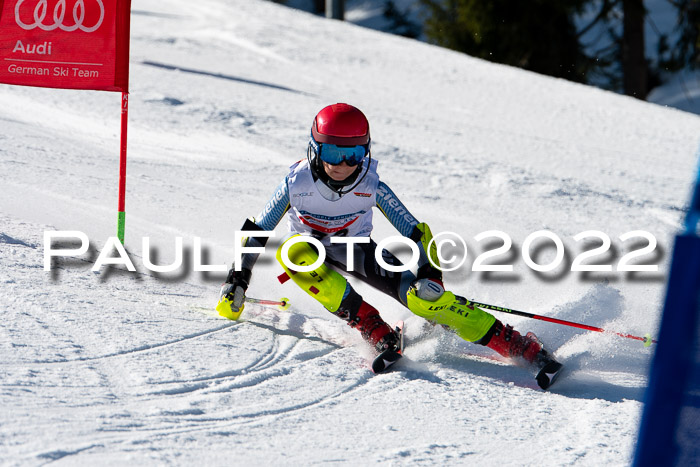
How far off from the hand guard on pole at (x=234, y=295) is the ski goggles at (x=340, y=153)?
2.56 feet

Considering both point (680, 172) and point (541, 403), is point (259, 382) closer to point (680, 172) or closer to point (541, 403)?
point (541, 403)

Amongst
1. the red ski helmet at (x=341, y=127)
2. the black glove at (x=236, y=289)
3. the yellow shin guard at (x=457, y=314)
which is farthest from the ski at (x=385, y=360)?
the red ski helmet at (x=341, y=127)

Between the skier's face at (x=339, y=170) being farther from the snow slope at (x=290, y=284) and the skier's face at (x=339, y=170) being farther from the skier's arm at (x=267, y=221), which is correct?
the snow slope at (x=290, y=284)

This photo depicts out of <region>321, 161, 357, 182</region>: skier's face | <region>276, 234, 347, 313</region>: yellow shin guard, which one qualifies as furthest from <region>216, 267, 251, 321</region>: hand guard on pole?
<region>321, 161, 357, 182</region>: skier's face

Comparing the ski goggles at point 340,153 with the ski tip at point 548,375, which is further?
the ski goggles at point 340,153

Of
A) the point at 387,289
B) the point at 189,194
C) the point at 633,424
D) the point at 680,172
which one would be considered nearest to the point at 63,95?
the point at 189,194

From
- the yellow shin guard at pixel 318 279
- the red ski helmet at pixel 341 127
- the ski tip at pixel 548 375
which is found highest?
the red ski helmet at pixel 341 127

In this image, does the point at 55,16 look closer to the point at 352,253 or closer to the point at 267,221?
the point at 267,221

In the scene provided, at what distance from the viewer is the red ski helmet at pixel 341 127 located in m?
4.18

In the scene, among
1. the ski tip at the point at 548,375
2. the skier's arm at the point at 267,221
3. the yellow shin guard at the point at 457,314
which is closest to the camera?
the ski tip at the point at 548,375

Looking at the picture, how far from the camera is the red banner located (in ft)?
15.6

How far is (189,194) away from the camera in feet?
23.2

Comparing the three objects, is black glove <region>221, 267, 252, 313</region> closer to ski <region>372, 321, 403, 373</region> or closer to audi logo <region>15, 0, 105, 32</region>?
ski <region>372, 321, 403, 373</region>

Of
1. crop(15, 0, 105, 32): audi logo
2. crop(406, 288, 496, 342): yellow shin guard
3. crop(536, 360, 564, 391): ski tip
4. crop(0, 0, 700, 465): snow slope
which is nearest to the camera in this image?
crop(0, 0, 700, 465): snow slope
